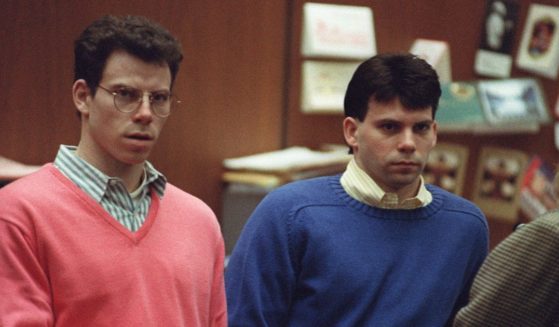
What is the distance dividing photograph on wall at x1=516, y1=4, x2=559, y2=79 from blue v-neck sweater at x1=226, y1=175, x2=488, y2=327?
75.4 inches

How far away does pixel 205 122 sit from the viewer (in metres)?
2.76

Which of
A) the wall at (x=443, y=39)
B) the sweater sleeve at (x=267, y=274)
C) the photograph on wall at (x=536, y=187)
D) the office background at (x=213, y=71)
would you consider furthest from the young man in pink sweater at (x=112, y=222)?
the photograph on wall at (x=536, y=187)

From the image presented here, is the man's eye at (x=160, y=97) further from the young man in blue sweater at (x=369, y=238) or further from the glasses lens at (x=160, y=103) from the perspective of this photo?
the young man in blue sweater at (x=369, y=238)

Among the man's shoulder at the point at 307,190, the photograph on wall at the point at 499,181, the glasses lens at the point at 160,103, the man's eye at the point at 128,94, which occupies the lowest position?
the photograph on wall at the point at 499,181

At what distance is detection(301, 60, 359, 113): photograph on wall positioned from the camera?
3.08m

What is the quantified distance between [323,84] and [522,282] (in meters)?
1.69

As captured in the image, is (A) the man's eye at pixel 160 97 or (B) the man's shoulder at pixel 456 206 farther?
(B) the man's shoulder at pixel 456 206

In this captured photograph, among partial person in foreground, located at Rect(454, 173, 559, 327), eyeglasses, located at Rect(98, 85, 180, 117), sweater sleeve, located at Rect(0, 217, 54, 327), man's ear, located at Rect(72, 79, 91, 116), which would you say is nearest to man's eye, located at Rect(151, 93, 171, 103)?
eyeglasses, located at Rect(98, 85, 180, 117)

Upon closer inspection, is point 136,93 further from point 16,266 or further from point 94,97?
point 16,266

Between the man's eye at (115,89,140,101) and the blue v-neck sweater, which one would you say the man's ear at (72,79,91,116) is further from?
the blue v-neck sweater

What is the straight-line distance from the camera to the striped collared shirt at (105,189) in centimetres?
155

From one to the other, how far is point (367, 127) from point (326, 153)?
1.14m

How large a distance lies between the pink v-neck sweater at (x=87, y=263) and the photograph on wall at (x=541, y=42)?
2367mm

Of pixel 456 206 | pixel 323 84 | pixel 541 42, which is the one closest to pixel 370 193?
pixel 456 206
